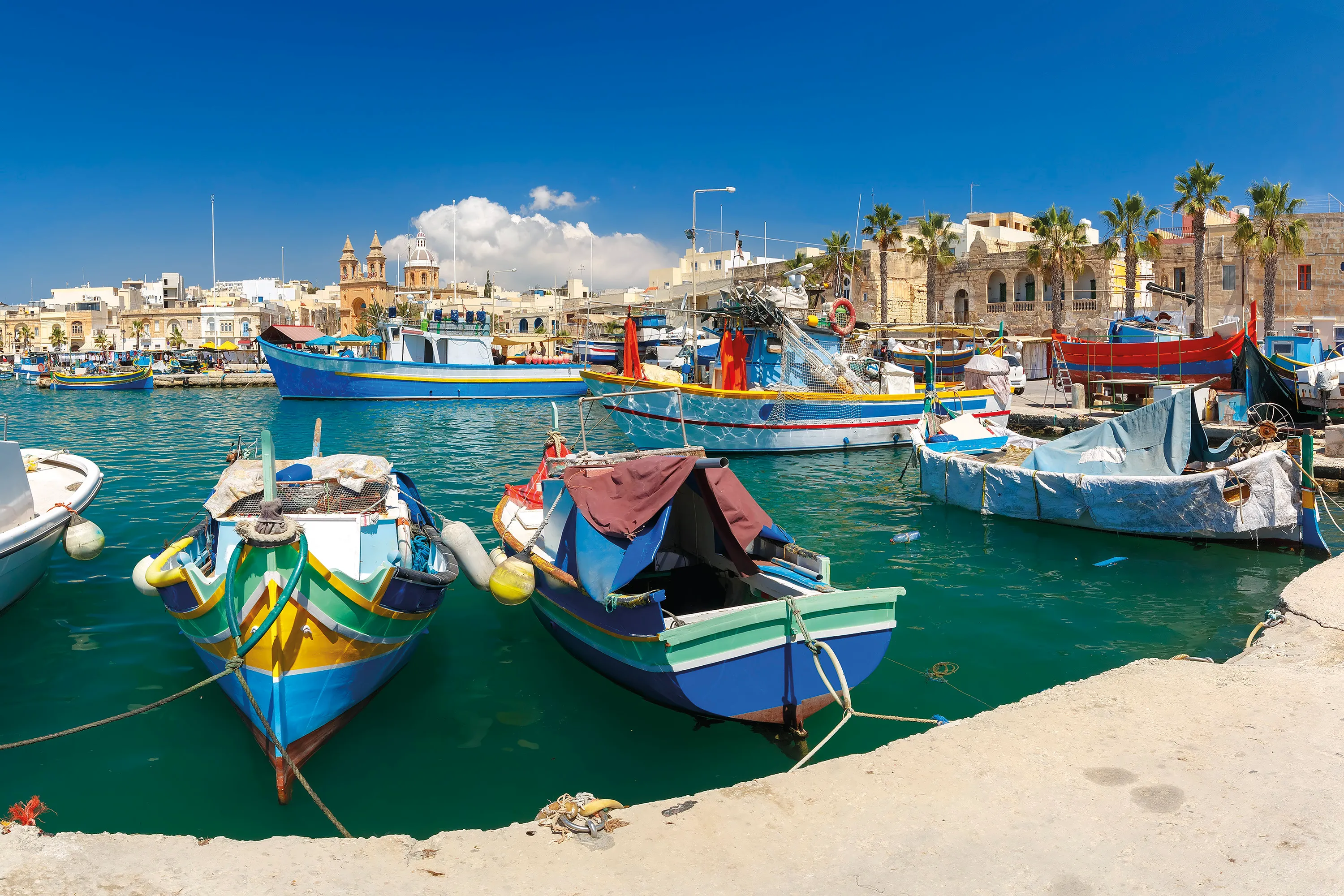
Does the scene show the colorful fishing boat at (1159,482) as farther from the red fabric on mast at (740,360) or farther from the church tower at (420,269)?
the church tower at (420,269)

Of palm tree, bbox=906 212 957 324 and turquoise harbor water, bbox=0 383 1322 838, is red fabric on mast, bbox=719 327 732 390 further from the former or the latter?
palm tree, bbox=906 212 957 324

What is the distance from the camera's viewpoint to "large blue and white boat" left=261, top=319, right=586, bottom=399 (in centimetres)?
4647

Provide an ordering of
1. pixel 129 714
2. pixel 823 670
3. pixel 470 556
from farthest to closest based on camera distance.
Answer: pixel 470 556, pixel 823 670, pixel 129 714

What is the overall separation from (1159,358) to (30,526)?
32418mm

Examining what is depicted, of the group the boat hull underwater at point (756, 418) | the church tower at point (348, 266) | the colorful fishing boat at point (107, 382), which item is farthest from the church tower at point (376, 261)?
the boat hull underwater at point (756, 418)

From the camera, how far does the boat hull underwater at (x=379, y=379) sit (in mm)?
46375

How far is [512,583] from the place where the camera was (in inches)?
325

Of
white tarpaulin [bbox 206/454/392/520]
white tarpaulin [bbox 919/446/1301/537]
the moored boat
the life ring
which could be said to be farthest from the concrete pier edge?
the life ring

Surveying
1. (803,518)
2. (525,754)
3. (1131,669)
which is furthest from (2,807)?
(803,518)

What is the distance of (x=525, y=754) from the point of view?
6.82 metres

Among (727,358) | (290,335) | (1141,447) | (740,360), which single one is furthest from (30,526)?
(290,335)

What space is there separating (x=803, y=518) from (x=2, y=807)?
479 inches

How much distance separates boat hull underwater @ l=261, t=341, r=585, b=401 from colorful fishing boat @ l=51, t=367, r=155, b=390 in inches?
637

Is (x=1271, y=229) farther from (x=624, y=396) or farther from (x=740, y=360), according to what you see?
(x=624, y=396)
